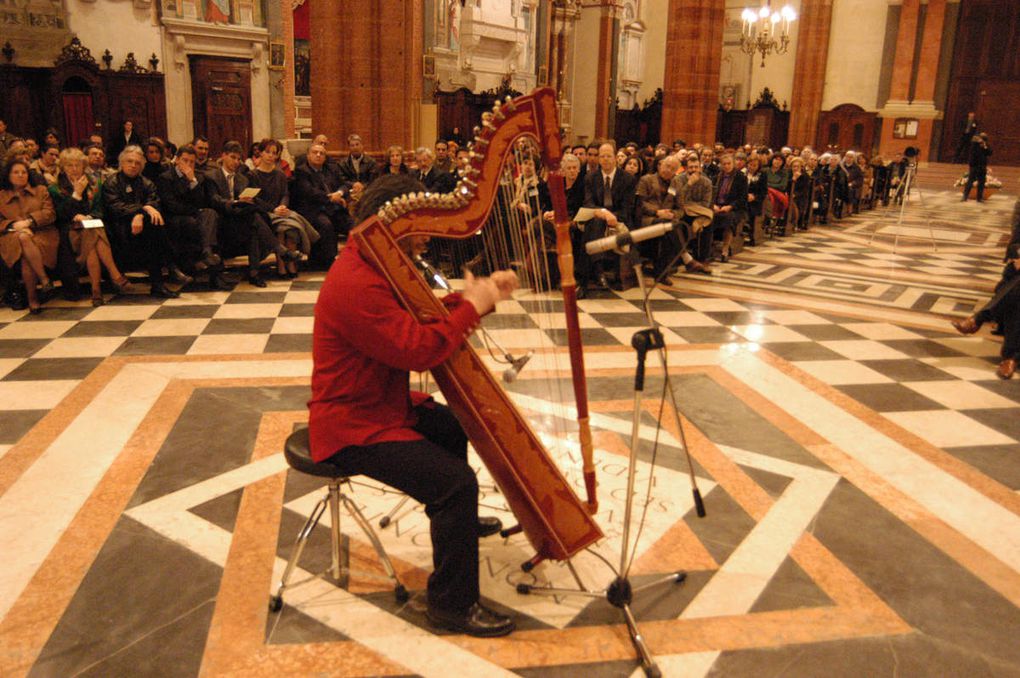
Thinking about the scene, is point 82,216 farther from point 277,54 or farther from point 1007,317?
point 277,54

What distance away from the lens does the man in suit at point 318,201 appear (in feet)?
28.0

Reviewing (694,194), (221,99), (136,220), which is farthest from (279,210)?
(221,99)

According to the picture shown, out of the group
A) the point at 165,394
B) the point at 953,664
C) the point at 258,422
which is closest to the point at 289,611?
the point at 258,422

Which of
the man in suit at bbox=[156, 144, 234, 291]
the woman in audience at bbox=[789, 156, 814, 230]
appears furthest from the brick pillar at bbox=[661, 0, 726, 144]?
the man in suit at bbox=[156, 144, 234, 291]

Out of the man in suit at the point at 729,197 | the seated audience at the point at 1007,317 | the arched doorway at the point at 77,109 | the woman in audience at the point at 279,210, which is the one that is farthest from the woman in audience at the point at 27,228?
the arched doorway at the point at 77,109

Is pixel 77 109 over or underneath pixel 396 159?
over

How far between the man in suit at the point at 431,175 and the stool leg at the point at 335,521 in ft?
21.6

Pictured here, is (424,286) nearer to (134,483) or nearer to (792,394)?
(134,483)

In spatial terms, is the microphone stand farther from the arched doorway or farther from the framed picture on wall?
the framed picture on wall

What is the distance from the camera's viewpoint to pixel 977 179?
64.4 ft

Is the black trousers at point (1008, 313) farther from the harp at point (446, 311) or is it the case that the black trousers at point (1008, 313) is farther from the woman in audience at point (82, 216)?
the woman in audience at point (82, 216)

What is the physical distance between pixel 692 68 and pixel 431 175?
8.38 meters

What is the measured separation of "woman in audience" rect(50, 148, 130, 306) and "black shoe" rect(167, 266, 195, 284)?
628mm

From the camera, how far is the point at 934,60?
23562mm
